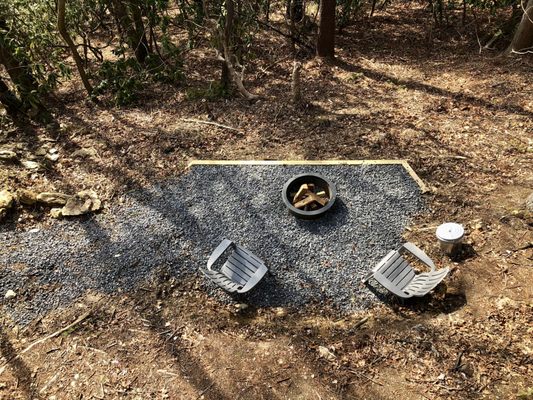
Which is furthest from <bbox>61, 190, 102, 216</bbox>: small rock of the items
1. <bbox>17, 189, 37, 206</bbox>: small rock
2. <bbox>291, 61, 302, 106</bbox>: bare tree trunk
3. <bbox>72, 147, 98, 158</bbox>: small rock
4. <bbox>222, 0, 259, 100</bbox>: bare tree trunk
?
<bbox>291, 61, 302, 106</bbox>: bare tree trunk

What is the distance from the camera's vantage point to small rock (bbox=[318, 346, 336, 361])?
3.06m

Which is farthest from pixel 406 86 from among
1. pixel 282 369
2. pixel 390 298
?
pixel 282 369

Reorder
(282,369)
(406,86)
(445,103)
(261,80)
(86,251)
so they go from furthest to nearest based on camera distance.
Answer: (261,80), (406,86), (445,103), (86,251), (282,369)

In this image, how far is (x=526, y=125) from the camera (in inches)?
204

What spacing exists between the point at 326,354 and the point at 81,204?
3372 millimetres

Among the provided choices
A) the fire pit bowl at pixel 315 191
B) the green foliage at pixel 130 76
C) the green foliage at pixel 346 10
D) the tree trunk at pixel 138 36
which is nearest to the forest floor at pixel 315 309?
the green foliage at pixel 130 76

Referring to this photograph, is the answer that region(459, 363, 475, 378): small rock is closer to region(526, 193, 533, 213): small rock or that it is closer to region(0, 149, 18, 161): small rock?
region(526, 193, 533, 213): small rock

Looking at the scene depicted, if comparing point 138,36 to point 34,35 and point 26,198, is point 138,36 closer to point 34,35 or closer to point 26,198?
point 34,35

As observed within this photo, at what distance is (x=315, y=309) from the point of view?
11.5ft

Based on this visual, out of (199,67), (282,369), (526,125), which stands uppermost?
(199,67)

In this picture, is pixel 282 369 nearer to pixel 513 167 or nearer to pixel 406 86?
pixel 513 167

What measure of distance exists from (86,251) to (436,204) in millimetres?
3927

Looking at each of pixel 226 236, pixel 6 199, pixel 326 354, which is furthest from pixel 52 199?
pixel 326 354

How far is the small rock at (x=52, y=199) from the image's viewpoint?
4.61 meters
